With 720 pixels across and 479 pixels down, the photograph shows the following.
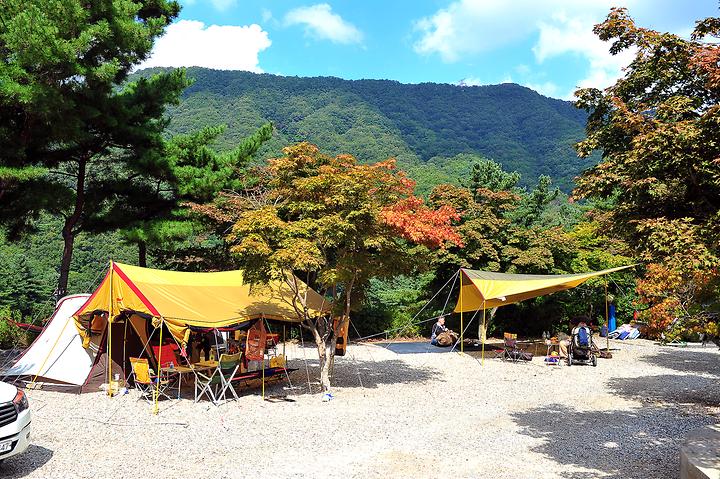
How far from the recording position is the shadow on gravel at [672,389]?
8.45 m

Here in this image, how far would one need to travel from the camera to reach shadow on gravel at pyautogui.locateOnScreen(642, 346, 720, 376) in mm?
11656

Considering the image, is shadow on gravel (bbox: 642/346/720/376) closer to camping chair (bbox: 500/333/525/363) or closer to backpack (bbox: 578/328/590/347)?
backpack (bbox: 578/328/590/347)

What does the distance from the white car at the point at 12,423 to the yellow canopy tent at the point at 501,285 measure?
889 centimetres

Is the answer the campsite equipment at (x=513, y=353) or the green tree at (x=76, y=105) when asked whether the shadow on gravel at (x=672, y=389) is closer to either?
the campsite equipment at (x=513, y=353)

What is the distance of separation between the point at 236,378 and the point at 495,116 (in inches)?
3026

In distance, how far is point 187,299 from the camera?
8977mm

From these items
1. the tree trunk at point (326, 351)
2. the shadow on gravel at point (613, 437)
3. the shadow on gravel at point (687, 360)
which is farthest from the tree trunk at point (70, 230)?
the shadow on gravel at point (687, 360)

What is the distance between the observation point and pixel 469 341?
52.0 ft

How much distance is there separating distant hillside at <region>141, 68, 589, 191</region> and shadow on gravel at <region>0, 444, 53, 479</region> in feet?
100

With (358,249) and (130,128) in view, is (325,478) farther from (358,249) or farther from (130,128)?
(130,128)

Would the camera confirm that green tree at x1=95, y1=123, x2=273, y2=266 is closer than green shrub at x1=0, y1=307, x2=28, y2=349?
No

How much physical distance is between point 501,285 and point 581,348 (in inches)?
91.3

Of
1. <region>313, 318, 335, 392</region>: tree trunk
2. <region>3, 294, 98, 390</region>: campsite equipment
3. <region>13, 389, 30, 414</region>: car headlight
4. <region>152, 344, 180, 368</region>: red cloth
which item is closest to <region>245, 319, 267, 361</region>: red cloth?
<region>313, 318, 335, 392</region>: tree trunk

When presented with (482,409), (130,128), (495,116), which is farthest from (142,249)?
(495,116)
